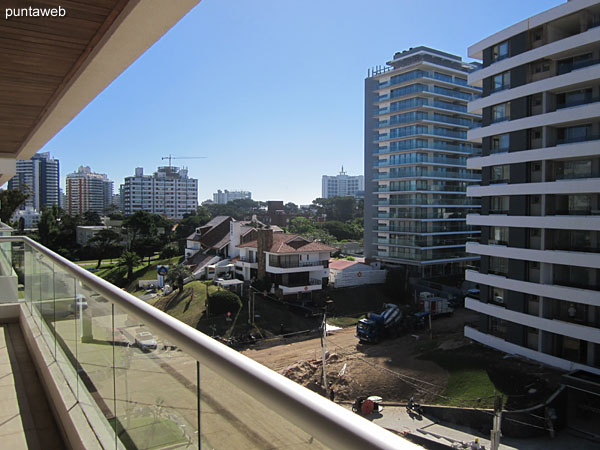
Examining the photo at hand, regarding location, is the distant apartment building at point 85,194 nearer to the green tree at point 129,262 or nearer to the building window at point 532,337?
the green tree at point 129,262

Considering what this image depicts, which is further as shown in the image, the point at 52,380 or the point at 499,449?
the point at 499,449

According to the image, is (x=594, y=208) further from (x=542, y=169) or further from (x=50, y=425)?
(x=50, y=425)

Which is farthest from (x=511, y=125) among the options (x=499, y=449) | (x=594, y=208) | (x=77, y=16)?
(x=77, y=16)

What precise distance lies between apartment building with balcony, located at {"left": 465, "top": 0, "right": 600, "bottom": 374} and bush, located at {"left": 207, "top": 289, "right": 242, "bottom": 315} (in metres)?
11.9

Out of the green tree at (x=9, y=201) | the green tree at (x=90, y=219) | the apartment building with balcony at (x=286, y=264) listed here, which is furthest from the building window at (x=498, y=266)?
the green tree at (x=90, y=219)

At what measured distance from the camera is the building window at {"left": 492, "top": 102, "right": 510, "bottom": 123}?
16.3m

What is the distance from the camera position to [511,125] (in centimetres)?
1582

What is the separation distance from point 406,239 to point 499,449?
21.5 m

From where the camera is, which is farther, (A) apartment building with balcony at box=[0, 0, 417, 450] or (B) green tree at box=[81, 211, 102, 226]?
(B) green tree at box=[81, 211, 102, 226]

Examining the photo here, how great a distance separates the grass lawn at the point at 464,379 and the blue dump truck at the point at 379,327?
3027 millimetres

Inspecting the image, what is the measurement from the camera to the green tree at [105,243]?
38.7 m

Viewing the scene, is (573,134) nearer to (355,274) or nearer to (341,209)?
(355,274)

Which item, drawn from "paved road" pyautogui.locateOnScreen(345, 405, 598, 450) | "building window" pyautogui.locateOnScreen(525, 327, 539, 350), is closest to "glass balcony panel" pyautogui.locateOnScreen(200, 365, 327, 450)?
"paved road" pyautogui.locateOnScreen(345, 405, 598, 450)

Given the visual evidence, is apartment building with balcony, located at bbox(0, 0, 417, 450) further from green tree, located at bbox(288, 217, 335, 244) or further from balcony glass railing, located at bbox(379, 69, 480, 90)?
green tree, located at bbox(288, 217, 335, 244)
